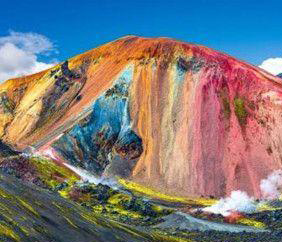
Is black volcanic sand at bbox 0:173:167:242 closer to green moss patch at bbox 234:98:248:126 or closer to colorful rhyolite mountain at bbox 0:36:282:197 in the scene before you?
colorful rhyolite mountain at bbox 0:36:282:197

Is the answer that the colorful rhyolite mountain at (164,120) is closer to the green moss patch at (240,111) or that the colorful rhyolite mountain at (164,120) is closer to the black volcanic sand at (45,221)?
the green moss patch at (240,111)

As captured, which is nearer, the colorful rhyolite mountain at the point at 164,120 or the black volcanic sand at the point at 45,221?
the black volcanic sand at the point at 45,221

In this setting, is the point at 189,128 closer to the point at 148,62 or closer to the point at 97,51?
the point at 148,62

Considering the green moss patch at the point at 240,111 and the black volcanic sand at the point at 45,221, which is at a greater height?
the green moss patch at the point at 240,111

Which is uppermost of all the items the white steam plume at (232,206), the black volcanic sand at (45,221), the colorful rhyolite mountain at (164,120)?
the colorful rhyolite mountain at (164,120)

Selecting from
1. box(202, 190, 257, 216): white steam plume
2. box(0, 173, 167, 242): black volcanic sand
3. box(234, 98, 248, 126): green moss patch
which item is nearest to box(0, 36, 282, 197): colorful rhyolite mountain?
box(234, 98, 248, 126): green moss patch

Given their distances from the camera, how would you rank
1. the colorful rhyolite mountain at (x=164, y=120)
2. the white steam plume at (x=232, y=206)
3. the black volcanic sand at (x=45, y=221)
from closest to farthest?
1. the black volcanic sand at (x=45, y=221)
2. the white steam plume at (x=232, y=206)
3. the colorful rhyolite mountain at (x=164, y=120)

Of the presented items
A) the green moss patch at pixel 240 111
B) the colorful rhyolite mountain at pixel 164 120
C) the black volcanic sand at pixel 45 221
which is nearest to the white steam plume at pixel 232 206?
the colorful rhyolite mountain at pixel 164 120

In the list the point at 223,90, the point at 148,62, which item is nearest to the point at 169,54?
the point at 148,62
